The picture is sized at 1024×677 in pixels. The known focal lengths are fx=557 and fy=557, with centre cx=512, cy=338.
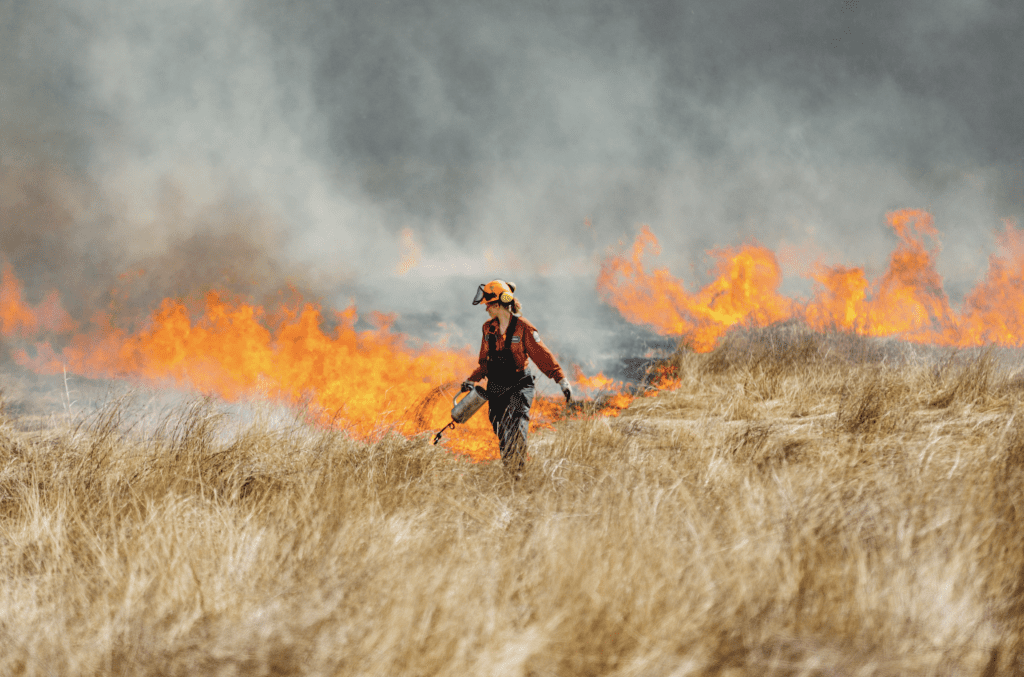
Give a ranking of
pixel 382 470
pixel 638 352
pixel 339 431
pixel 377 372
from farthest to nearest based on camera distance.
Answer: pixel 638 352 → pixel 377 372 → pixel 339 431 → pixel 382 470

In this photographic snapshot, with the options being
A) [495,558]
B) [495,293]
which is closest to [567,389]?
[495,293]

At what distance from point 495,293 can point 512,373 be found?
2.37 feet

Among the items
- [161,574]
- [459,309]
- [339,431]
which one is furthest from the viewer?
[459,309]

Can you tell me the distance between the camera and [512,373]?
190 inches

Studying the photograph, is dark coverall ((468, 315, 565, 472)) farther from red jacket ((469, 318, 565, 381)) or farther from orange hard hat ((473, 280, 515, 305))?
orange hard hat ((473, 280, 515, 305))

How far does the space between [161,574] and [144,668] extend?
597 mm

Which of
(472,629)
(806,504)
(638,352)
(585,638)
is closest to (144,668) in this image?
(472,629)

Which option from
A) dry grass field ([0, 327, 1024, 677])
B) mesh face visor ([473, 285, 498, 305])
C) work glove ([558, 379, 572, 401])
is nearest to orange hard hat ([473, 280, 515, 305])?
mesh face visor ([473, 285, 498, 305])

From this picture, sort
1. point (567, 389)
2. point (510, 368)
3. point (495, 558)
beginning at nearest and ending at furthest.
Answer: point (495, 558), point (567, 389), point (510, 368)

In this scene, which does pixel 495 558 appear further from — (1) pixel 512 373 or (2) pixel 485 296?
(2) pixel 485 296

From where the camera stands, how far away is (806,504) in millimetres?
2830

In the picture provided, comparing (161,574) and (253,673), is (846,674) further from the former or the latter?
(161,574)

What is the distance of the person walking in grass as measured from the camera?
470 centimetres

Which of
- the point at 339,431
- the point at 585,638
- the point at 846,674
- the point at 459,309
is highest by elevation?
the point at 459,309
